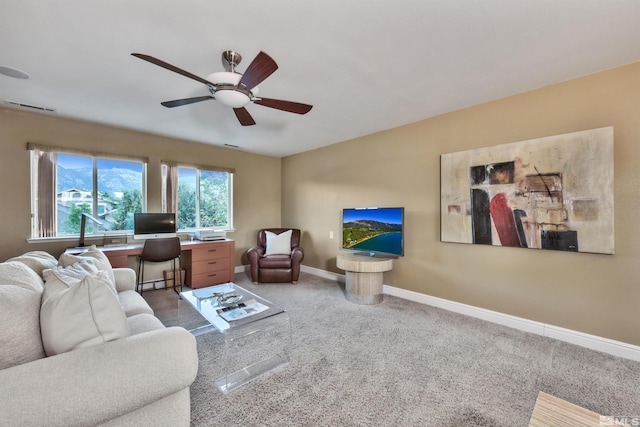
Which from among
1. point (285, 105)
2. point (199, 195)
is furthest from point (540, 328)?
point (199, 195)

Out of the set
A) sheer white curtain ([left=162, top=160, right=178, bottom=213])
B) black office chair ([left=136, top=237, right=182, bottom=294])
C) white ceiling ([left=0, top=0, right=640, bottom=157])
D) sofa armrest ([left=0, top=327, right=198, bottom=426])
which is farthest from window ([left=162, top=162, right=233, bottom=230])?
sofa armrest ([left=0, top=327, right=198, bottom=426])

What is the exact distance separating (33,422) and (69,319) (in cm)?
37

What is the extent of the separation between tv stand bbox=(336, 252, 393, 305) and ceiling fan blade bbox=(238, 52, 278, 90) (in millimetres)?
2429

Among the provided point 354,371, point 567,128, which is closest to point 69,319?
point 354,371

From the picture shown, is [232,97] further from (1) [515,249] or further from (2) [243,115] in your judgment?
(1) [515,249]

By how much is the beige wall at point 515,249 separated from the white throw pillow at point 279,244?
91cm

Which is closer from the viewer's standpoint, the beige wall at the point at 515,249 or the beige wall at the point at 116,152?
the beige wall at the point at 515,249

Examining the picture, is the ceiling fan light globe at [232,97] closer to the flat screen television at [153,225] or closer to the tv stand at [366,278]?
the tv stand at [366,278]

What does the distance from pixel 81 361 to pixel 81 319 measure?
7.7 inches

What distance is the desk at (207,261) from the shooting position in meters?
3.97

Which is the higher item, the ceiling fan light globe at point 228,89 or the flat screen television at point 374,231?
the ceiling fan light globe at point 228,89

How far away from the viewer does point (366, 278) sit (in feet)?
11.2

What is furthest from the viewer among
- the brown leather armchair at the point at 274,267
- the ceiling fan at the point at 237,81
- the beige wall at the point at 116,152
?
the brown leather armchair at the point at 274,267

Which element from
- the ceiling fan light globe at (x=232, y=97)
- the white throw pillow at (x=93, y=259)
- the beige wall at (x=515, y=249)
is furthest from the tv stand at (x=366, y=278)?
the white throw pillow at (x=93, y=259)
